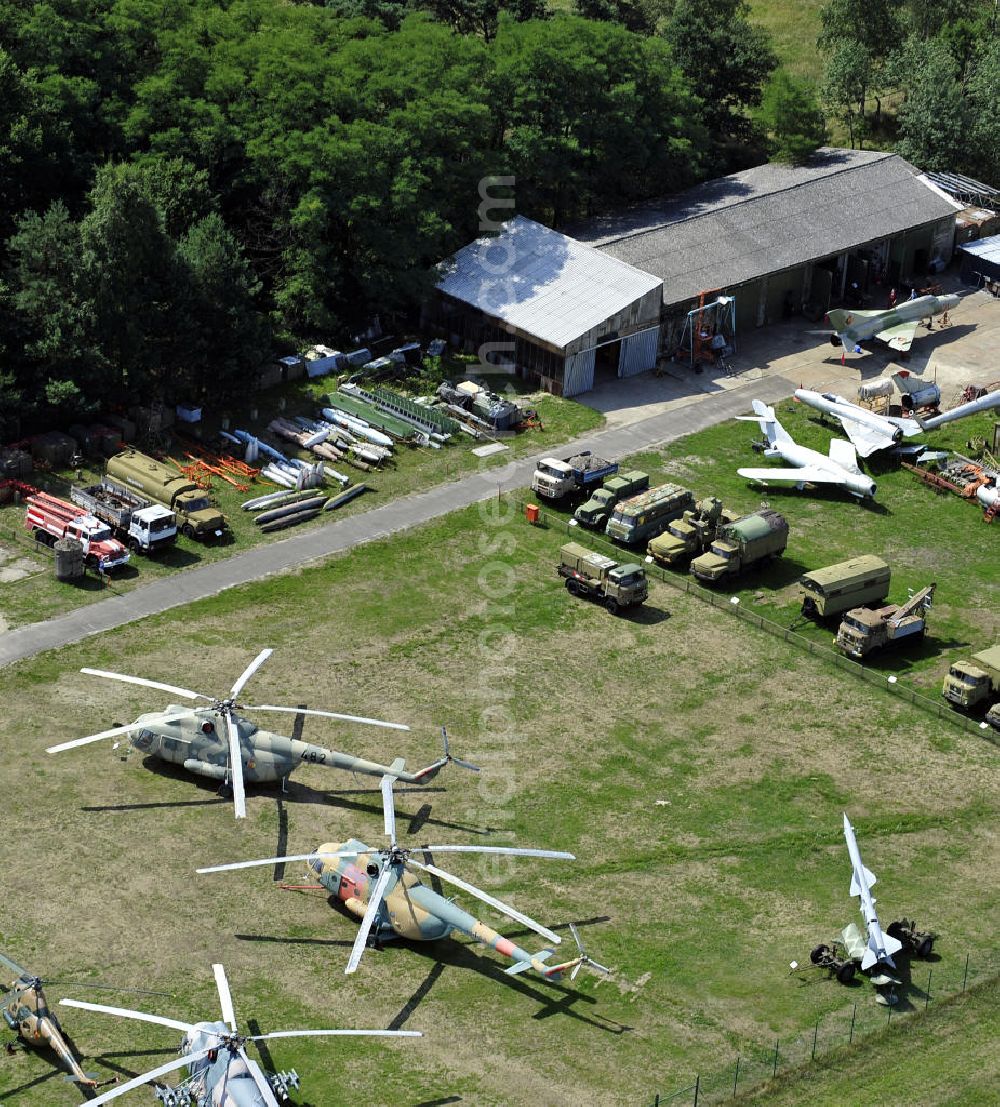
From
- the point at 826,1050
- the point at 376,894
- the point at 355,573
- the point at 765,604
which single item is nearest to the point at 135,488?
the point at 355,573

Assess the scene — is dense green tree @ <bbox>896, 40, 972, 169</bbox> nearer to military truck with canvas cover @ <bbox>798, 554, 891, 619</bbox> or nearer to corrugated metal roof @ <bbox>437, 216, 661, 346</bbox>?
corrugated metal roof @ <bbox>437, 216, 661, 346</bbox>

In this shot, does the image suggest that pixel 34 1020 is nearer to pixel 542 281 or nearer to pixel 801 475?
pixel 801 475

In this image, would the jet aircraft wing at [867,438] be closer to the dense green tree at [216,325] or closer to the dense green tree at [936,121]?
the dense green tree at [216,325]

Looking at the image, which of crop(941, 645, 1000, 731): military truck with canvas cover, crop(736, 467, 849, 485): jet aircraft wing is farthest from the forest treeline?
crop(941, 645, 1000, 731): military truck with canvas cover

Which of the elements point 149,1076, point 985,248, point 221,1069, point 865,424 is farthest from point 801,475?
point 149,1076

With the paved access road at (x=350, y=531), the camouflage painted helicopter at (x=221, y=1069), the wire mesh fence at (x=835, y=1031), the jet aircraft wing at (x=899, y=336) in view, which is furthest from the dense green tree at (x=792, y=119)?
the camouflage painted helicopter at (x=221, y=1069)

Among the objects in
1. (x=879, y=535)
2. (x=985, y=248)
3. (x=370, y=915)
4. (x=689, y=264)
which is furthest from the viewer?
(x=985, y=248)
